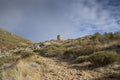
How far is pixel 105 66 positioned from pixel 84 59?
7.65ft

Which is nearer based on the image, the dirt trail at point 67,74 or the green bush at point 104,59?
the dirt trail at point 67,74

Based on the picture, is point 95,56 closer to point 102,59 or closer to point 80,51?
point 102,59

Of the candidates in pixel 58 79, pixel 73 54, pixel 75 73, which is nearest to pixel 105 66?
pixel 75 73

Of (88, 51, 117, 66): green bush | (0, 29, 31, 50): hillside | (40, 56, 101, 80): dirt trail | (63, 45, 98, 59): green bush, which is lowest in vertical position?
(40, 56, 101, 80): dirt trail

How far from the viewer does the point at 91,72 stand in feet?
38.4

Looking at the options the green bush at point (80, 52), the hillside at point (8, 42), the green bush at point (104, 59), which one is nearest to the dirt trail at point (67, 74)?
the green bush at point (104, 59)

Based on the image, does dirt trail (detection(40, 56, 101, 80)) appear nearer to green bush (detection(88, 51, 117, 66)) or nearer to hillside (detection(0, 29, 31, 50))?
green bush (detection(88, 51, 117, 66))

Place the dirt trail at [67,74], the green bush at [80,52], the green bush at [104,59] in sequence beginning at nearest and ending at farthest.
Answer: the dirt trail at [67,74] < the green bush at [104,59] < the green bush at [80,52]

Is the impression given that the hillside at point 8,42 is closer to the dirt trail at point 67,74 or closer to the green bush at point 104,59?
the dirt trail at point 67,74

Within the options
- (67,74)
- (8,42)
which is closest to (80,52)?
Result: (67,74)

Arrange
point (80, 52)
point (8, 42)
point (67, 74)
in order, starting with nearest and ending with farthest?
1. point (67, 74)
2. point (80, 52)
3. point (8, 42)

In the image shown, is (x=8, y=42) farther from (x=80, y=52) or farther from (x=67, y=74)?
(x=67, y=74)

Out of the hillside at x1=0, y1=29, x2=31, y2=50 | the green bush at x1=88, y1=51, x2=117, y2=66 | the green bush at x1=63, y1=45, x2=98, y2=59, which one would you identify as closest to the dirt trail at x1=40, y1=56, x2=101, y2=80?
the green bush at x1=88, y1=51, x2=117, y2=66

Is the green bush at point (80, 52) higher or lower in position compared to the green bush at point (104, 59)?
higher
